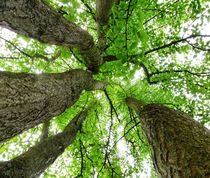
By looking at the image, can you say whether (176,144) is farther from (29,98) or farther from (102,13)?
(102,13)

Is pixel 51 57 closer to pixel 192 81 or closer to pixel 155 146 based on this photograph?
pixel 192 81

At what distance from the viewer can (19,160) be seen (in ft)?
11.0

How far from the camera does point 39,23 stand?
8.05 ft

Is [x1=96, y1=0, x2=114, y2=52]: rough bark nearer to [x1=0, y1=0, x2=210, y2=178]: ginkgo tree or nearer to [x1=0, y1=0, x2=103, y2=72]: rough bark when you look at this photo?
[x1=0, y1=0, x2=210, y2=178]: ginkgo tree

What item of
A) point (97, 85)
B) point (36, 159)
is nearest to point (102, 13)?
point (97, 85)

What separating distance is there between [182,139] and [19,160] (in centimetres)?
248

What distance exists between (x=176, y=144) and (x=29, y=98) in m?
1.83

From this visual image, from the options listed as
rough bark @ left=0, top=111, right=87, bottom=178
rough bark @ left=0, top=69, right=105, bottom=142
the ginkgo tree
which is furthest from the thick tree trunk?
rough bark @ left=0, top=111, right=87, bottom=178

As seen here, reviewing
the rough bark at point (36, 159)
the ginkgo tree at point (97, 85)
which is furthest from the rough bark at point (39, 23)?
the rough bark at point (36, 159)

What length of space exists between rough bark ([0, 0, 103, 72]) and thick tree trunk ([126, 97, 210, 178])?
176 cm

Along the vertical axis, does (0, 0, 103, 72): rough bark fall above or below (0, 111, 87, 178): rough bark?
above

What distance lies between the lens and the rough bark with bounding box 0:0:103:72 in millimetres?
2139

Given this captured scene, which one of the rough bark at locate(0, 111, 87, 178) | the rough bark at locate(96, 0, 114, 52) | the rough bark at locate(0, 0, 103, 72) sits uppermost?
the rough bark at locate(96, 0, 114, 52)

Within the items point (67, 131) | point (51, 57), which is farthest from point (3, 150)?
point (51, 57)
